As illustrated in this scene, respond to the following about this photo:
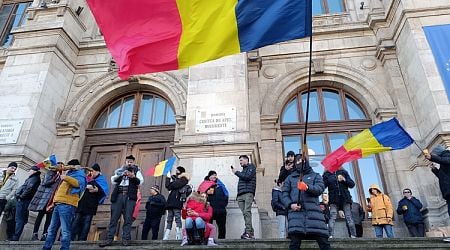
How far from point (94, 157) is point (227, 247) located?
26.7 ft

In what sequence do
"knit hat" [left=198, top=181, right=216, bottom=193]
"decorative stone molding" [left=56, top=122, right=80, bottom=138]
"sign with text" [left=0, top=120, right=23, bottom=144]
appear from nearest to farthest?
"knit hat" [left=198, top=181, right=216, bottom=193]
"sign with text" [left=0, top=120, right=23, bottom=144]
"decorative stone molding" [left=56, top=122, right=80, bottom=138]

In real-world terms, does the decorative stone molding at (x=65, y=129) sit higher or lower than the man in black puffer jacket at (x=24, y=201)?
higher

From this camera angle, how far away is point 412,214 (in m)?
8.46

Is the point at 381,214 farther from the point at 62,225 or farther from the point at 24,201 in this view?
the point at 24,201

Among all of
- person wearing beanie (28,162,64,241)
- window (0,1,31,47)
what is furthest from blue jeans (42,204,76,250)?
window (0,1,31,47)

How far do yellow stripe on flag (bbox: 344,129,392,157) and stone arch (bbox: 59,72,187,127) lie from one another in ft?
19.3

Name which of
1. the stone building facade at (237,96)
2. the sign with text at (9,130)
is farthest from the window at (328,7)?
the sign with text at (9,130)

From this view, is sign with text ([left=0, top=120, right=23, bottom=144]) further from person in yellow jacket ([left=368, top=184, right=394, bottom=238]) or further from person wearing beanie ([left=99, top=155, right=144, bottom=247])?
person in yellow jacket ([left=368, top=184, right=394, bottom=238])

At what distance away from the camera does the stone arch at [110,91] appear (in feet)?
40.8

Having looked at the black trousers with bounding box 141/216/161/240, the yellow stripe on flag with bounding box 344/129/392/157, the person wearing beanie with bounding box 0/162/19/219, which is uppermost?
the yellow stripe on flag with bounding box 344/129/392/157

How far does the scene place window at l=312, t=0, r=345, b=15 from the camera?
13.9m

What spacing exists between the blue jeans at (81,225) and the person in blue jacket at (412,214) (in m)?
7.31

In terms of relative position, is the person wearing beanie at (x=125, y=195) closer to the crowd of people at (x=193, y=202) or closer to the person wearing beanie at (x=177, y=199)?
the crowd of people at (x=193, y=202)

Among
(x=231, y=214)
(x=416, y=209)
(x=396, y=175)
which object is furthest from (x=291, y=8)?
(x=396, y=175)
